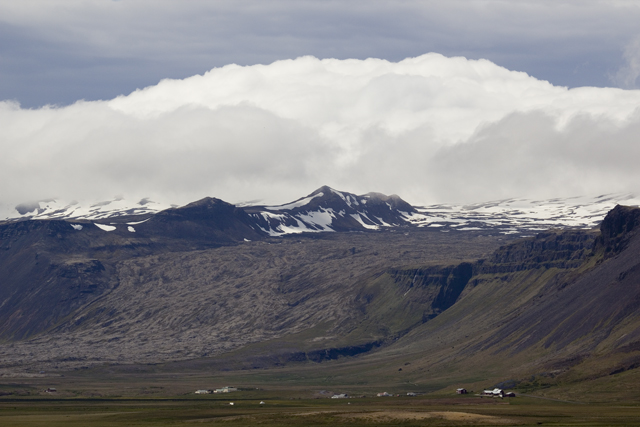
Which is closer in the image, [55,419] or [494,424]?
[494,424]

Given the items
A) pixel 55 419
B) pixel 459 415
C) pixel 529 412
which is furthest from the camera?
pixel 55 419

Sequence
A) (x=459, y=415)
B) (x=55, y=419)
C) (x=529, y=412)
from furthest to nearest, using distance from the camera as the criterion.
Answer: (x=55, y=419) → (x=529, y=412) → (x=459, y=415)

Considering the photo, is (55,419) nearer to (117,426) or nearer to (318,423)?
(117,426)

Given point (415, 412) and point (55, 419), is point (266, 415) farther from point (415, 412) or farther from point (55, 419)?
point (55, 419)

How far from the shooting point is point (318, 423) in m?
164

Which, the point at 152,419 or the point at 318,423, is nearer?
the point at 318,423

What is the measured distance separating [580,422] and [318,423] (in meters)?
A: 48.6

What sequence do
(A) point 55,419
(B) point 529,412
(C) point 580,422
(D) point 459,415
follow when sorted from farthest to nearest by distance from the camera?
(A) point 55,419 → (B) point 529,412 → (D) point 459,415 → (C) point 580,422

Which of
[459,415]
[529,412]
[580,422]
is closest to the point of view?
[580,422]

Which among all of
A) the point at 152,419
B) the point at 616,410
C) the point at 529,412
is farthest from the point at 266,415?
the point at 616,410

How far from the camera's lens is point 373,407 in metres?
197

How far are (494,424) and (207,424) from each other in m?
57.4

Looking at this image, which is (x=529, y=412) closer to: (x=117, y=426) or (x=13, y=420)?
(x=117, y=426)

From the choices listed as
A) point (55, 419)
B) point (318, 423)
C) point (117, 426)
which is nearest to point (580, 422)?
point (318, 423)
